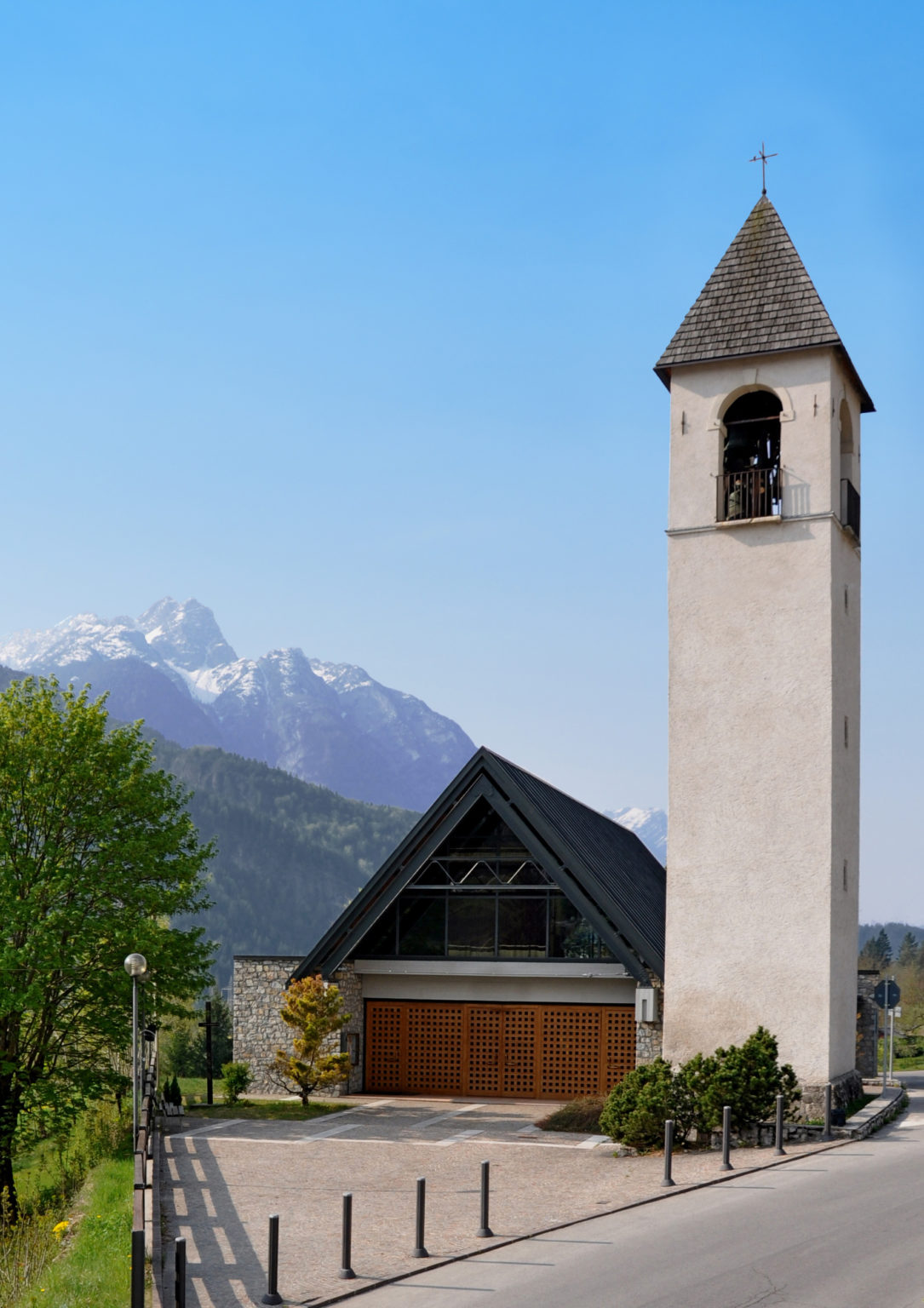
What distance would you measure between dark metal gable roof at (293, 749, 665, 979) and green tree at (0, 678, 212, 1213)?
3.35 metres

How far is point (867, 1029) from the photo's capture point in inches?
1190

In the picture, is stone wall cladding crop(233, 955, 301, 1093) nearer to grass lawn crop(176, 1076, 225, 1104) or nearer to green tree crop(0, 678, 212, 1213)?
grass lawn crop(176, 1076, 225, 1104)

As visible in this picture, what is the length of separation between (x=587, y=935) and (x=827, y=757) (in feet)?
23.8

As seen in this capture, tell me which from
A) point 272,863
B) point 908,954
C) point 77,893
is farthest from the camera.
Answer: point 272,863

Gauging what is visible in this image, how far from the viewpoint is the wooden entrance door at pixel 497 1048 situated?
27.3m

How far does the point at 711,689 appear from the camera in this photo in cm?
2378

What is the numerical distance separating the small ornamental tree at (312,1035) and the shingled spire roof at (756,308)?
14.2m

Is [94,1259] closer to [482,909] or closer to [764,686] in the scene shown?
[764,686]

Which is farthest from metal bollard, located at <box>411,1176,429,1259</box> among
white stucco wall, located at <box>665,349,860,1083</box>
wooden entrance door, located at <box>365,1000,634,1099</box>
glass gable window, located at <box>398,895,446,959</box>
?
glass gable window, located at <box>398,895,446,959</box>

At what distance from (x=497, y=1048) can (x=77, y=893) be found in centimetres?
969

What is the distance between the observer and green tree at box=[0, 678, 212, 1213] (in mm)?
24281

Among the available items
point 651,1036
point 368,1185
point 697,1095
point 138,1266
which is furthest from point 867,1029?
point 138,1266

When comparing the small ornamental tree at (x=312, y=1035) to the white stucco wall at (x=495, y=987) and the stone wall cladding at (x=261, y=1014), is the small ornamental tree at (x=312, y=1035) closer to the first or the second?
the white stucco wall at (x=495, y=987)

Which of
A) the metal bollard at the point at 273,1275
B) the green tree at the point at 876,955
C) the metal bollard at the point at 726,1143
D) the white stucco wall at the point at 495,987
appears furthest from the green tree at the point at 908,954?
the metal bollard at the point at 273,1275
